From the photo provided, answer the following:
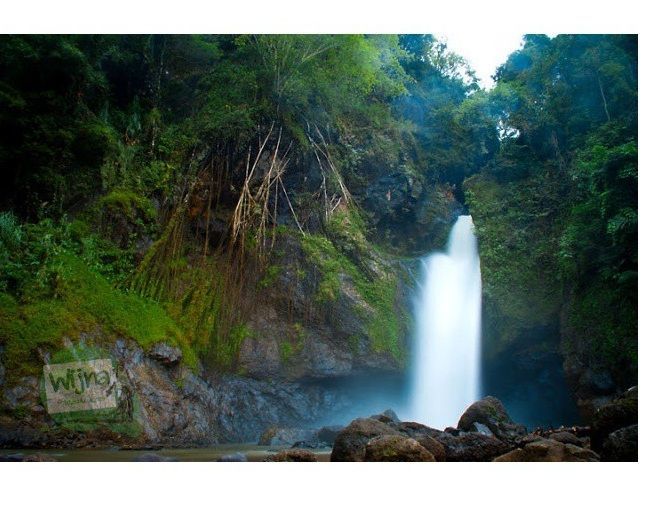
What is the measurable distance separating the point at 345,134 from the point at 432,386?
690 cm

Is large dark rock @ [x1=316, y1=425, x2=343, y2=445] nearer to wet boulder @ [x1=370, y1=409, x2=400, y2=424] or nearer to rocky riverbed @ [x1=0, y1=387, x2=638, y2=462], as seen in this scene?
wet boulder @ [x1=370, y1=409, x2=400, y2=424]

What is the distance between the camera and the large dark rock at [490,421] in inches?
309

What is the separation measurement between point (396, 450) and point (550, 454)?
1.65m

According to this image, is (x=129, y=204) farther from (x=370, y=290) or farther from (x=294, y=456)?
(x=294, y=456)

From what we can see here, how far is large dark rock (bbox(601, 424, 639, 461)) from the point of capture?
5.03 meters

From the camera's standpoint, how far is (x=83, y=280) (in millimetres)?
8406

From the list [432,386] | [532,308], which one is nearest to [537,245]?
[532,308]

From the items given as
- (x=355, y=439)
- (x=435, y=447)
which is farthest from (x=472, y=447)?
(x=355, y=439)

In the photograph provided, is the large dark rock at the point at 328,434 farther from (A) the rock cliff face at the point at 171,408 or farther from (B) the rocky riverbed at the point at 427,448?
(A) the rock cliff face at the point at 171,408

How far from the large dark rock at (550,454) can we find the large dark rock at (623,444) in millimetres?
197

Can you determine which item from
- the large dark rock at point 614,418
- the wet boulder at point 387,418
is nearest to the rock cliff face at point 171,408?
the wet boulder at point 387,418

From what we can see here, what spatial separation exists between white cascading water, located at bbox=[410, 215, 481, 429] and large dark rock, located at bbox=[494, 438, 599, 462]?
208 inches

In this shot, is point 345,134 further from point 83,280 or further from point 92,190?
point 83,280

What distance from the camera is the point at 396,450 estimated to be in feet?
16.3
